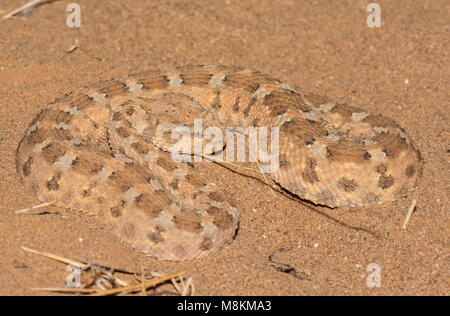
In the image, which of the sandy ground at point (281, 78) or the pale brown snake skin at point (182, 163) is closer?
the sandy ground at point (281, 78)

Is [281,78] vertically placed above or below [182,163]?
above

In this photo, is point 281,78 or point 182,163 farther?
point 281,78

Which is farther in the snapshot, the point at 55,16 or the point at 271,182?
the point at 55,16

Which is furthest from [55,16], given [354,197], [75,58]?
[354,197]

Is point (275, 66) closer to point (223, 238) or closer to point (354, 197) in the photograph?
point (354, 197)
